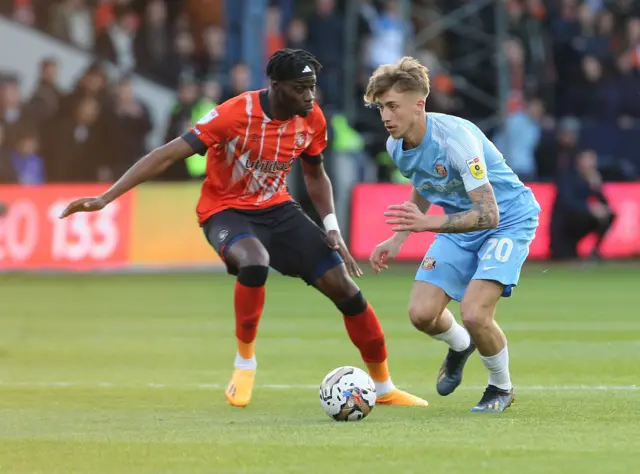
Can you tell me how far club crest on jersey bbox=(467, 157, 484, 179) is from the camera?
294 inches

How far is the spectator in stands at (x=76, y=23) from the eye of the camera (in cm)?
2325

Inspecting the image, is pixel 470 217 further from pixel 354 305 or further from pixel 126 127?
pixel 126 127

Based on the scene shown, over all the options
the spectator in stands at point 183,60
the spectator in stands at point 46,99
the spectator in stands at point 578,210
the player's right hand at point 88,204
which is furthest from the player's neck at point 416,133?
the spectator in stands at point 183,60

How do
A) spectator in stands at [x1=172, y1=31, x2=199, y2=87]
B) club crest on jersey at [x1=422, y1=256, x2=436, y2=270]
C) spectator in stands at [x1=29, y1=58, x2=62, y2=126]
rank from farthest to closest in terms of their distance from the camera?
spectator in stands at [x1=172, y1=31, x2=199, y2=87]
spectator in stands at [x1=29, y1=58, x2=62, y2=126]
club crest on jersey at [x1=422, y1=256, x2=436, y2=270]

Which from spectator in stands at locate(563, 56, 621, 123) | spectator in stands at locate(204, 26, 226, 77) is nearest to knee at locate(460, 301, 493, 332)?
spectator in stands at locate(204, 26, 226, 77)

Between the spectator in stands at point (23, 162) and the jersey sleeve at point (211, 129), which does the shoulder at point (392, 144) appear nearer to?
the jersey sleeve at point (211, 129)

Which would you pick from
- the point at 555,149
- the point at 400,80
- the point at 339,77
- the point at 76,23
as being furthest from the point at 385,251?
the point at 76,23

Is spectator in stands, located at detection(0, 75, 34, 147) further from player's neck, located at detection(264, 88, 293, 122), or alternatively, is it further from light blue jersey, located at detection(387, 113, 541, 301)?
light blue jersey, located at detection(387, 113, 541, 301)

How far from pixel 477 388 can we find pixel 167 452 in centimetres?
316

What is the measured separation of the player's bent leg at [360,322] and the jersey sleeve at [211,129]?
3.46ft

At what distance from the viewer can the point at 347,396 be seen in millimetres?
7520

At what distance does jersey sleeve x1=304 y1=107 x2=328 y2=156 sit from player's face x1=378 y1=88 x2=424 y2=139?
1.13 m

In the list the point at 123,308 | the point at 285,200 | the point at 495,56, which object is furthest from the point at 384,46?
the point at 285,200

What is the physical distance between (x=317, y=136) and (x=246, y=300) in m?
1.13
